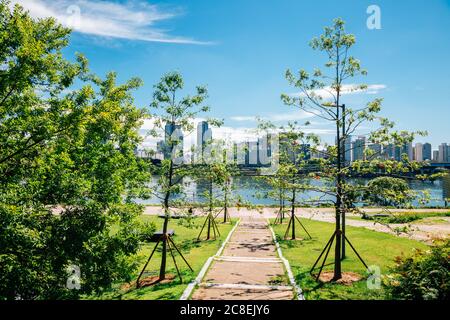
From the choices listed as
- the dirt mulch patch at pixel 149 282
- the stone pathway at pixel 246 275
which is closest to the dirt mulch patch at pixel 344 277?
the stone pathway at pixel 246 275

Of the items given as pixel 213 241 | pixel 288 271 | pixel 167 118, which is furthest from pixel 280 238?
pixel 167 118

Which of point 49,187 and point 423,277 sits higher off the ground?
point 49,187

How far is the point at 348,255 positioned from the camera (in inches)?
683

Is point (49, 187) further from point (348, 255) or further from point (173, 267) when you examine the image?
point (348, 255)

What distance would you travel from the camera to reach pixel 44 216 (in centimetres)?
756

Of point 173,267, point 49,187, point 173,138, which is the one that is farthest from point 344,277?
point 49,187

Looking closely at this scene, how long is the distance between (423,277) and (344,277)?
187 inches

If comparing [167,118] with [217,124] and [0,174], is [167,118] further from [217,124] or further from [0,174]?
[0,174]

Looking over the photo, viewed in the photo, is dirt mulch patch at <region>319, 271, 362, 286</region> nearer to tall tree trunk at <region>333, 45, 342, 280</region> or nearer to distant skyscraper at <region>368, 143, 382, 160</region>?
tall tree trunk at <region>333, 45, 342, 280</region>

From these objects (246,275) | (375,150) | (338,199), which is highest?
(375,150)

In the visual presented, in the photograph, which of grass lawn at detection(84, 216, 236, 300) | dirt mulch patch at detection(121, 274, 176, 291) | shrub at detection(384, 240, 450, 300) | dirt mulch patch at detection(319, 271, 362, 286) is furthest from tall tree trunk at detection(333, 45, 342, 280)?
dirt mulch patch at detection(121, 274, 176, 291)

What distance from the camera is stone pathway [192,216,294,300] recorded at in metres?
10.8

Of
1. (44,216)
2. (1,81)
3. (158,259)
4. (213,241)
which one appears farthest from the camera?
(213,241)
